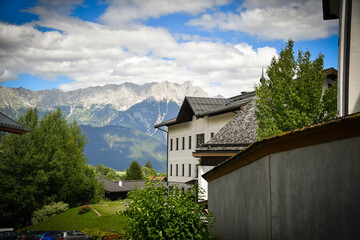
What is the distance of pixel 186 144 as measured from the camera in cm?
4606

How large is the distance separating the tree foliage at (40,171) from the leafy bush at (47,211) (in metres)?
1.48

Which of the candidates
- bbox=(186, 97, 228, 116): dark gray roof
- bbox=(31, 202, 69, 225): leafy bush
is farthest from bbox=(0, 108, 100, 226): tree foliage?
bbox=(186, 97, 228, 116): dark gray roof

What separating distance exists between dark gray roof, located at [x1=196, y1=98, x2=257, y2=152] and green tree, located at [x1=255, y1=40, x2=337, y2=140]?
4.87 metres

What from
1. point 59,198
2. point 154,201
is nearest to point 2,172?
point 59,198

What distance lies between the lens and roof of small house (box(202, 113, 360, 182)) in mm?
5383

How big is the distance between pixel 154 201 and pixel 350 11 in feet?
24.0

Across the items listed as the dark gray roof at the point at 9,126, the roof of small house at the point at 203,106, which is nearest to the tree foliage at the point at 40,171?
the roof of small house at the point at 203,106

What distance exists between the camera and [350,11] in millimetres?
11203

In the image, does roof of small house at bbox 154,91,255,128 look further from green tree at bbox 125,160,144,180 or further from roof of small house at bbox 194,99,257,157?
green tree at bbox 125,160,144,180

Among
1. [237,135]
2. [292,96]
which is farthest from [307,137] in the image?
[237,135]

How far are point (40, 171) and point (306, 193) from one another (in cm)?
5414

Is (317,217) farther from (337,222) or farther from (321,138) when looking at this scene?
(321,138)

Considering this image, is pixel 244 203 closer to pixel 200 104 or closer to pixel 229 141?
pixel 229 141

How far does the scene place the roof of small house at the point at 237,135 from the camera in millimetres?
25562
